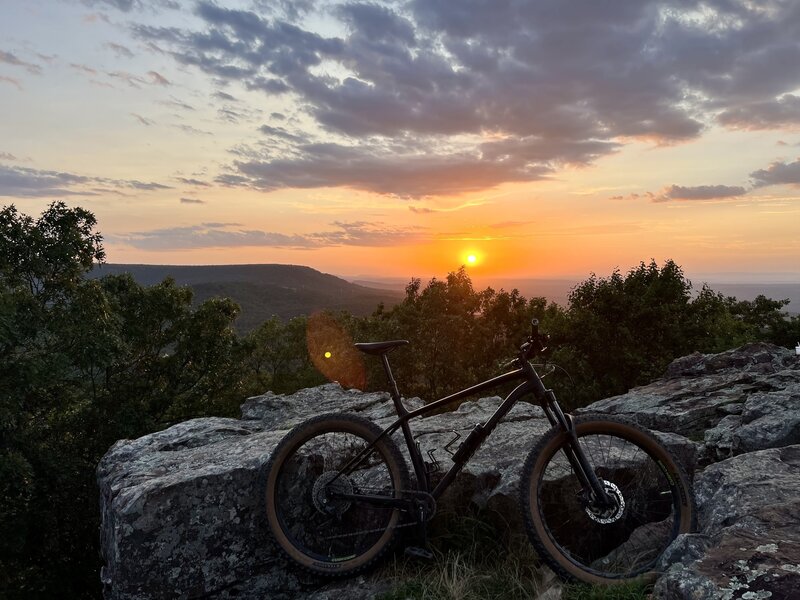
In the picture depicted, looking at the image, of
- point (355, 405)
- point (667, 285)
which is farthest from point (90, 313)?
point (667, 285)

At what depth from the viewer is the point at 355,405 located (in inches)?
337

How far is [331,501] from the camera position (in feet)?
16.3

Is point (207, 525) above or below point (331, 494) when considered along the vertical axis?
below

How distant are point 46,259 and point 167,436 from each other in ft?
40.6

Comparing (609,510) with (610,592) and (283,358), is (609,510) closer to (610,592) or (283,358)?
(610,592)

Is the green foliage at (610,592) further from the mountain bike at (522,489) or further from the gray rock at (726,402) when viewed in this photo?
the gray rock at (726,402)

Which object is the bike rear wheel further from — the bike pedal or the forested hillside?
the forested hillside

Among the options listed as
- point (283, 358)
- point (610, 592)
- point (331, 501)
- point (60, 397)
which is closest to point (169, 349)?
point (60, 397)

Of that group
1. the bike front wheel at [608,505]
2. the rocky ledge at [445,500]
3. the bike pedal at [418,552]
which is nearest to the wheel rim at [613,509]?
the bike front wheel at [608,505]

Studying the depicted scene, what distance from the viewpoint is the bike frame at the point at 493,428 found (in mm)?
4219

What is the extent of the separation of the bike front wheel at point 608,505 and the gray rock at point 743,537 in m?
0.33

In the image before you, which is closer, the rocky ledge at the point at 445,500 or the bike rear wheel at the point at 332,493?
the rocky ledge at the point at 445,500

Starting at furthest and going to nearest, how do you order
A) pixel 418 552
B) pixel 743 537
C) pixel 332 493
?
pixel 332 493 → pixel 418 552 → pixel 743 537

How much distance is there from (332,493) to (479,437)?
57.1 inches
